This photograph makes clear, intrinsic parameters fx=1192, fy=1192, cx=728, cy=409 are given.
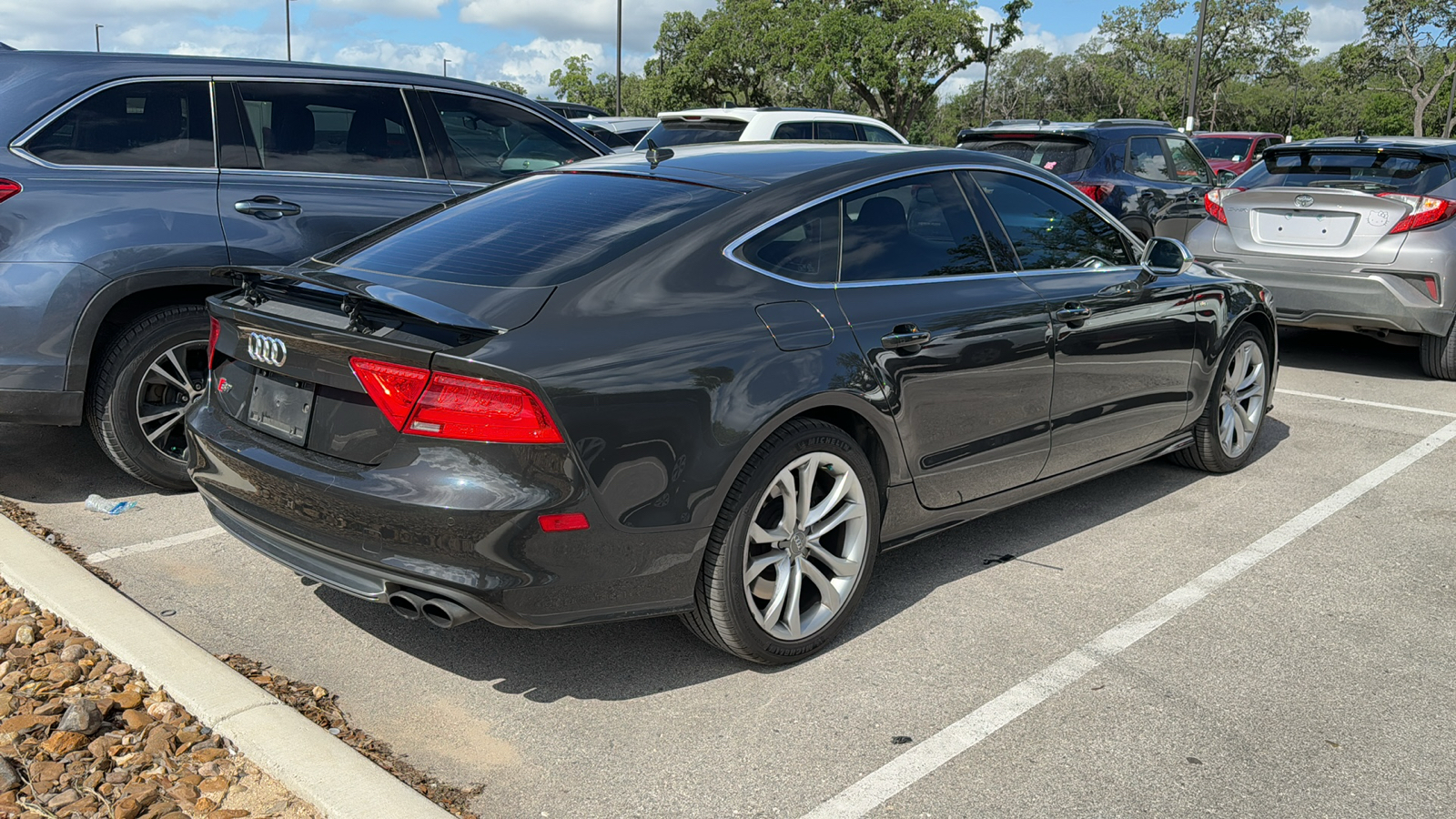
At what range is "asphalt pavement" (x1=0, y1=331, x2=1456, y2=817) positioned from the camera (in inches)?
118

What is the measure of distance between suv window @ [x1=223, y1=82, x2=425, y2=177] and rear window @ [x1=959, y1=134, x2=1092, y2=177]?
6333 millimetres

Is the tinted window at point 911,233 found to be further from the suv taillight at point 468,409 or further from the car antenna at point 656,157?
the suv taillight at point 468,409

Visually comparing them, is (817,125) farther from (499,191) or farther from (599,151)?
(499,191)

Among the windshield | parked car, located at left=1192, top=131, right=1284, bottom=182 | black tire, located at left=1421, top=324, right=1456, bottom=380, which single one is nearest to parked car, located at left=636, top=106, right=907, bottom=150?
black tire, located at left=1421, top=324, right=1456, bottom=380

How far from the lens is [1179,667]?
367 centimetres

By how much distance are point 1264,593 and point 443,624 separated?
9.59 ft

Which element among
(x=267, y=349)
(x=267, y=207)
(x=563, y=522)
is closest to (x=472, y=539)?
(x=563, y=522)

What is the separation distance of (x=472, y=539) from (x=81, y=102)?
3193 mm

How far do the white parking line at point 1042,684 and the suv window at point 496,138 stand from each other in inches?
139

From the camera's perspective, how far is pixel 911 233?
409cm

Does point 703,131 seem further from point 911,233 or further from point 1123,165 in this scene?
point 911,233

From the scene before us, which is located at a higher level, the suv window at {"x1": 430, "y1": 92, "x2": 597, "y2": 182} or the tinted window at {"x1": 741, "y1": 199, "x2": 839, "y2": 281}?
the suv window at {"x1": 430, "y1": 92, "x2": 597, "y2": 182}

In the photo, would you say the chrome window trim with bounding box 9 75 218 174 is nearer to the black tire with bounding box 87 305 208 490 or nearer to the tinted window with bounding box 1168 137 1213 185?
the black tire with bounding box 87 305 208 490

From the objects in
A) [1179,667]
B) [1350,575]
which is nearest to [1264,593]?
[1350,575]
